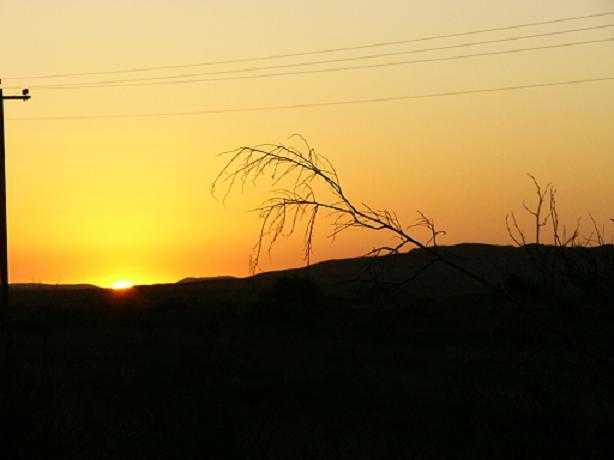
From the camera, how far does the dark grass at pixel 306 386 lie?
1038 cm

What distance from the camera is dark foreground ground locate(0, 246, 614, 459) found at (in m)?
10.3

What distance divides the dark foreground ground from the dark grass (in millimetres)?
41

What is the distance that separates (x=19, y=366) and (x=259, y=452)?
3.19 m

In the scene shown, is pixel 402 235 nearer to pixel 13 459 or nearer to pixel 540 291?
pixel 540 291

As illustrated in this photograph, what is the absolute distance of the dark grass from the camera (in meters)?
10.4

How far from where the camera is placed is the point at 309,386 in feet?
85.8

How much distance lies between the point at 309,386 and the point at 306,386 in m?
0.08

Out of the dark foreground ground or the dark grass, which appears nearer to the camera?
the dark foreground ground

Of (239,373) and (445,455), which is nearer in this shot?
(445,455)

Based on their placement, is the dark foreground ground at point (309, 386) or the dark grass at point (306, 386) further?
the dark grass at point (306, 386)

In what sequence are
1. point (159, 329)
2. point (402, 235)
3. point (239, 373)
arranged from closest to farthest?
point (402, 235)
point (239, 373)
point (159, 329)

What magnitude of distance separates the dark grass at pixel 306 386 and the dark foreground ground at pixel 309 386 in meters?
0.04

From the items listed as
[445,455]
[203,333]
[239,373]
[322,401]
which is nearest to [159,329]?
[203,333]

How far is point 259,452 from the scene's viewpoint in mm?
13164
